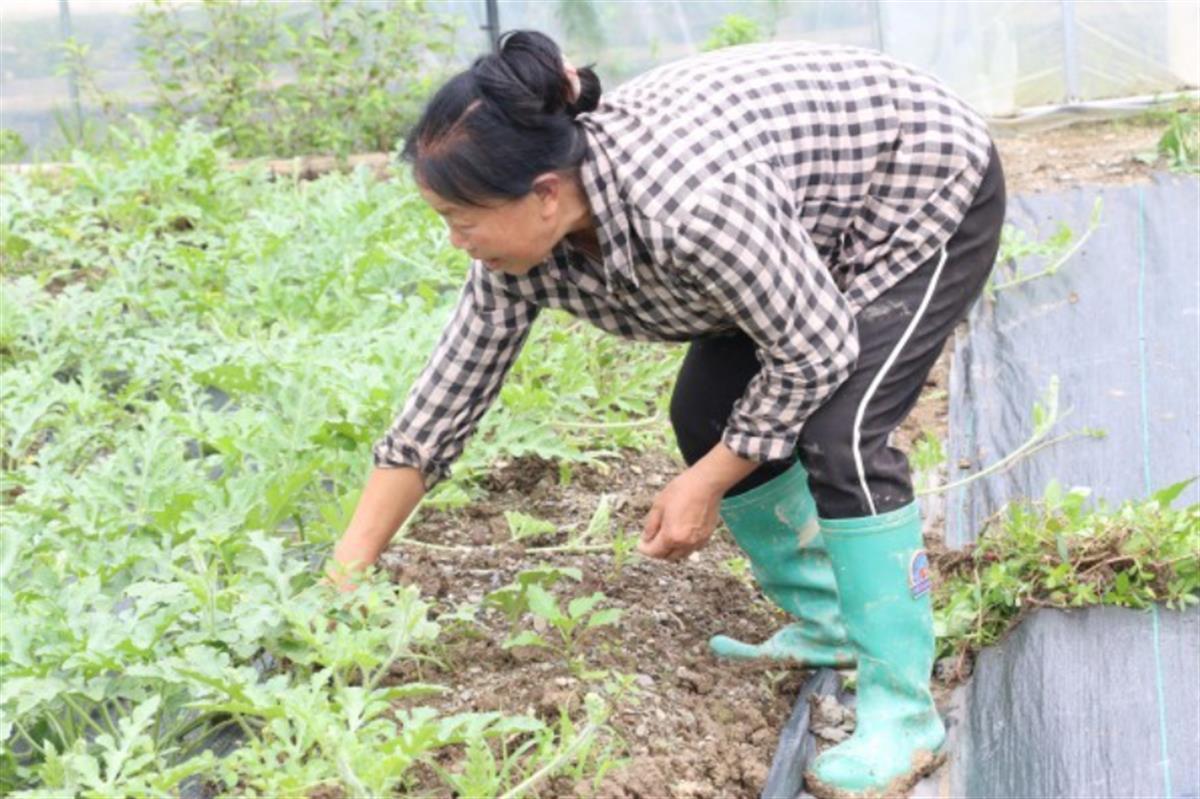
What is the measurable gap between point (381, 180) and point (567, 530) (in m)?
3.79

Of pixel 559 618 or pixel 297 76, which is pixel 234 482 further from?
pixel 297 76

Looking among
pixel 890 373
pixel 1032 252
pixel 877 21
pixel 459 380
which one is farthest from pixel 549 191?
pixel 877 21

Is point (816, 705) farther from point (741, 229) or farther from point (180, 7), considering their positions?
point (180, 7)

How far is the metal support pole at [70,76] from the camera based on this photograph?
845 cm

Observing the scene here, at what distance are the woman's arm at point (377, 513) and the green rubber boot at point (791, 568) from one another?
591 mm

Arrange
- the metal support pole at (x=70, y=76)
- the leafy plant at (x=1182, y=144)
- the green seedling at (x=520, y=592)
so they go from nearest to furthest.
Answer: the green seedling at (x=520, y=592), the leafy plant at (x=1182, y=144), the metal support pole at (x=70, y=76)

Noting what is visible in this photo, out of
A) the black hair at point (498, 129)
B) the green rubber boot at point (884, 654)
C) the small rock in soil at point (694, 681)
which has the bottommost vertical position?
the small rock in soil at point (694, 681)

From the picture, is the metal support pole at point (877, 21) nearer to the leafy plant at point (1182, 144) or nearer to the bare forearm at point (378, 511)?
the leafy plant at point (1182, 144)

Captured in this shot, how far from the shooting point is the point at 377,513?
3.10 m

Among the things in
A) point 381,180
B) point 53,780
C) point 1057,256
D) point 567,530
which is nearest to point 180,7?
point 381,180

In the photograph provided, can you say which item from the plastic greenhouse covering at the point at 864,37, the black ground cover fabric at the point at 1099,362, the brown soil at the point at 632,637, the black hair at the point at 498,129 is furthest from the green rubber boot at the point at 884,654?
the plastic greenhouse covering at the point at 864,37

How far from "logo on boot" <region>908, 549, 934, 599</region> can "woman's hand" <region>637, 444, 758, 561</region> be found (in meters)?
0.34

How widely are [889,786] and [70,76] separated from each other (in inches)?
254

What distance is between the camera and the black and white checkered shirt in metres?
2.65
